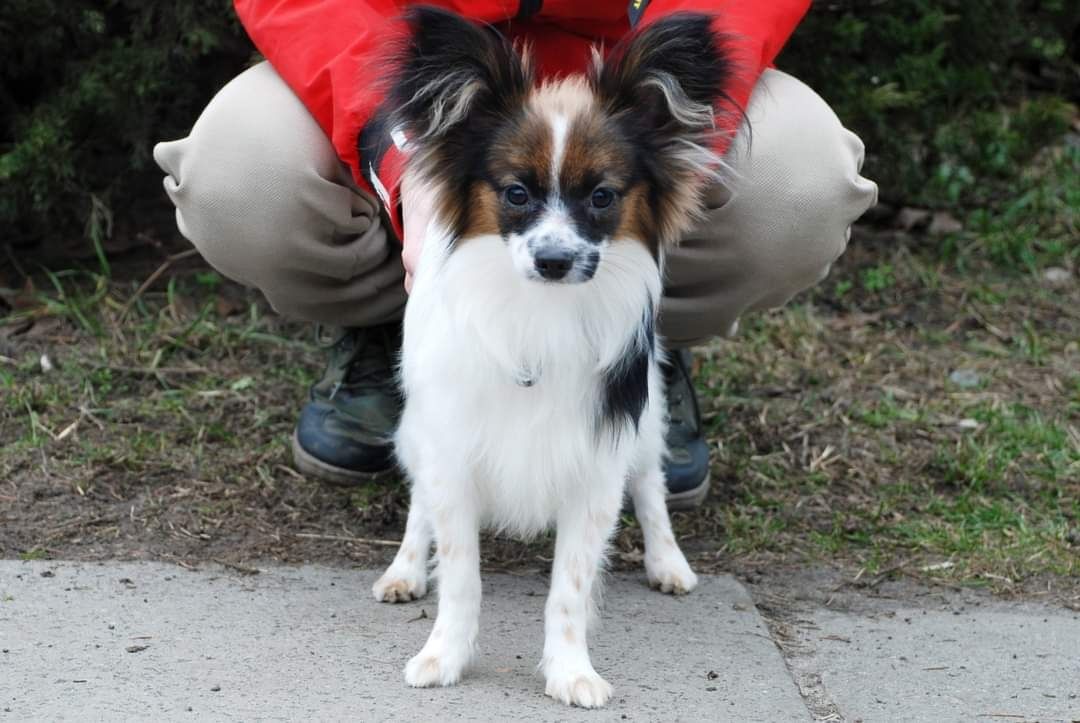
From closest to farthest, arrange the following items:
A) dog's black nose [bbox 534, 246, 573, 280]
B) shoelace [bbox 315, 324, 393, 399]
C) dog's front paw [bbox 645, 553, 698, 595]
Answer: dog's black nose [bbox 534, 246, 573, 280] → dog's front paw [bbox 645, 553, 698, 595] → shoelace [bbox 315, 324, 393, 399]

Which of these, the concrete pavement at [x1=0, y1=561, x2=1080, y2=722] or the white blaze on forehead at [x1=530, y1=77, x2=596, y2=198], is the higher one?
the white blaze on forehead at [x1=530, y1=77, x2=596, y2=198]

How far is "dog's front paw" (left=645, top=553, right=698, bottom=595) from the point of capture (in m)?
3.28

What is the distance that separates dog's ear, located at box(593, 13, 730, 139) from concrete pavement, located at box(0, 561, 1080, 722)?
1.12 meters

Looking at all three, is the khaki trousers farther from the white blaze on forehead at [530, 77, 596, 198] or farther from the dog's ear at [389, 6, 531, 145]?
the dog's ear at [389, 6, 531, 145]

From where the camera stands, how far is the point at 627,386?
280cm

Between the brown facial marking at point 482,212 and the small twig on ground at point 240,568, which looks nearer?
the brown facial marking at point 482,212

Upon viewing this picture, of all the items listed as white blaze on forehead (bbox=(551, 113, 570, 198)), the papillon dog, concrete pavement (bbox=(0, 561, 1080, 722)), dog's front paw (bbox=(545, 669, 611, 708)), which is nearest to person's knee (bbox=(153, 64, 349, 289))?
the papillon dog

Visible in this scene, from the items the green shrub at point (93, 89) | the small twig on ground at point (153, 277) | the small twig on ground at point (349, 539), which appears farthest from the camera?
the small twig on ground at point (153, 277)

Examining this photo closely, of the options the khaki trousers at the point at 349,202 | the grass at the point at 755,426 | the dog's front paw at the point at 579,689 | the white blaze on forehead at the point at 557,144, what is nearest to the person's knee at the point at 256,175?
the khaki trousers at the point at 349,202

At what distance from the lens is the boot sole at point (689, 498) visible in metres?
3.70

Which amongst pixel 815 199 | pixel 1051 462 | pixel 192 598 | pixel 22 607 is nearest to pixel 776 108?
pixel 815 199

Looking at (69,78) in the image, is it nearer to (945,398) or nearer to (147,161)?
(147,161)

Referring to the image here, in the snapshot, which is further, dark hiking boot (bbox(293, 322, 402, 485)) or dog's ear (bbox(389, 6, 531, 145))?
dark hiking boot (bbox(293, 322, 402, 485))

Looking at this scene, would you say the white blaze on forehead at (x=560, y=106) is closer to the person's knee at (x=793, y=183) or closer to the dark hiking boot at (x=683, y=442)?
the person's knee at (x=793, y=183)
